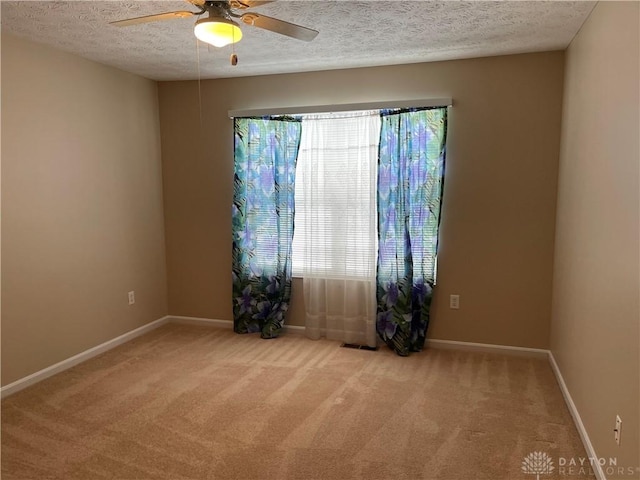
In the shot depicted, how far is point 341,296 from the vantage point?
159 inches

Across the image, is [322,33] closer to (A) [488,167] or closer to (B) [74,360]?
(A) [488,167]

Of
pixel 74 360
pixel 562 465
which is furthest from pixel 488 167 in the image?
pixel 74 360

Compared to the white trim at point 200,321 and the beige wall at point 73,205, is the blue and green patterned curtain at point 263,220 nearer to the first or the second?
the white trim at point 200,321

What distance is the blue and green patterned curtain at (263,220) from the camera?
13.1 ft

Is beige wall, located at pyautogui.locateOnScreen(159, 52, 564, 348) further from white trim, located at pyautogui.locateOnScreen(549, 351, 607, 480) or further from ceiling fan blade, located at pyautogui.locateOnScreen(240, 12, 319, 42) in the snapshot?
ceiling fan blade, located at pyautogui.locateOnScreen(240, 12, 319, 42)

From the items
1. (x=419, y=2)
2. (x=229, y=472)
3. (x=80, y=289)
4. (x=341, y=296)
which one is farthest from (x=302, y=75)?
(x=229, y=472)

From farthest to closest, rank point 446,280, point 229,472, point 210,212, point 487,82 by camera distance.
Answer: point 210,212
point 446,280
point 487,82
point 229,472

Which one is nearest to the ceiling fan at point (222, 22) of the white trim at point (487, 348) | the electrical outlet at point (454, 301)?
the electrical outlet at point (454, 301)

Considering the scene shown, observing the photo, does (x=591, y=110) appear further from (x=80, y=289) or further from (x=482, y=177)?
(x=80, y=289)

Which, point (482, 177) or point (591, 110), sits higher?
point (591, 110)

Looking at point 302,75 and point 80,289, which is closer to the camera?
point 80,289

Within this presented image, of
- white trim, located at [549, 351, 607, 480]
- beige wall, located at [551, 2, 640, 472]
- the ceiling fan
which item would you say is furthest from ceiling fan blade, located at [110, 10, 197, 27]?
white trim, located at [549, 351, 607, 480]

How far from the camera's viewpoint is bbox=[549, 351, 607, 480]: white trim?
2.12 metres

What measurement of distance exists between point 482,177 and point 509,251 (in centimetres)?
62
